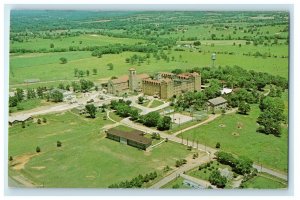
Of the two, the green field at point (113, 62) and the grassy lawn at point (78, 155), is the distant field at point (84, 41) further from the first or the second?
the grassy lawn at point (78, 155)

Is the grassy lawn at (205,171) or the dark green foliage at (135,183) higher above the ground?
the grassy lawn at (205,171)

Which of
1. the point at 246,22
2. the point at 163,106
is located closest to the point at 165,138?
the point at 163,106

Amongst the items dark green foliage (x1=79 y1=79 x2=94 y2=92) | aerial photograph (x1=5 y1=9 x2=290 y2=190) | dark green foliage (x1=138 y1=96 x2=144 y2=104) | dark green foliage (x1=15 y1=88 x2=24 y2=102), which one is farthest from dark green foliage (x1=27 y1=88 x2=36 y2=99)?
dark green foliage (x1=138 y1=96 x2=144 y2=104)

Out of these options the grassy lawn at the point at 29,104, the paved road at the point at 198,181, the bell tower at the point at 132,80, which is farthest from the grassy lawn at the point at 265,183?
the grassy lawn at the point at 29,104

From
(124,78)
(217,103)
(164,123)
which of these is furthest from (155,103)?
(217,103)

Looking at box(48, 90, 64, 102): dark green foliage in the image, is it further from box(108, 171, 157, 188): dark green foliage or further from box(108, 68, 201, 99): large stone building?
box(108, 171, 157, 188): dark green foliage

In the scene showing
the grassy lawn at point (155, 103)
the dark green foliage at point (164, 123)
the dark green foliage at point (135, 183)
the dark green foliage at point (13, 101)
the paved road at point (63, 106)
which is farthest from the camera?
the grassy lawn at point (155, 103)
